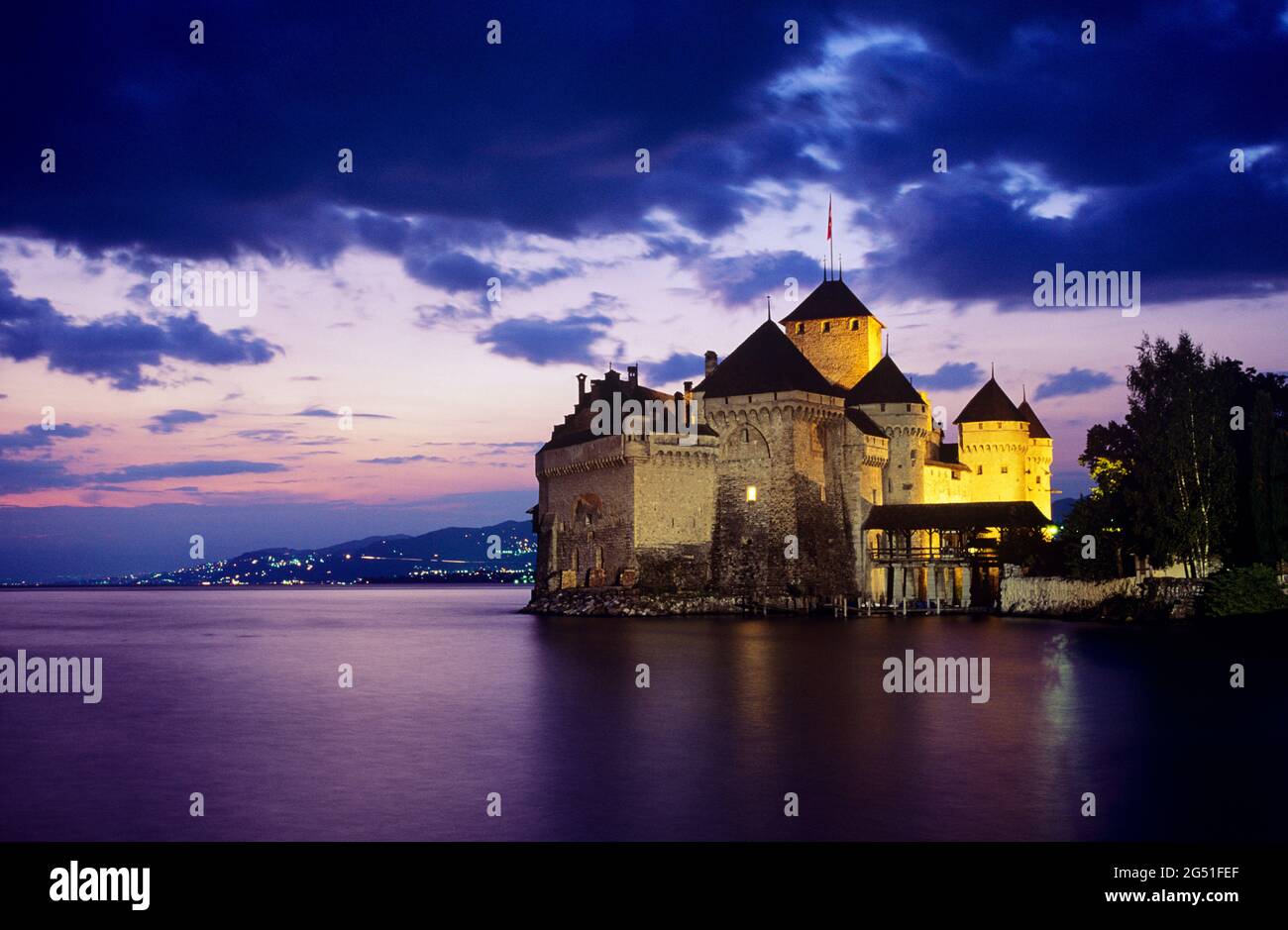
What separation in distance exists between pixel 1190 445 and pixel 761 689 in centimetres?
2296

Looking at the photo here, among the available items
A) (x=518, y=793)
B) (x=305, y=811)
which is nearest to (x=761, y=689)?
(x=518, y=793)

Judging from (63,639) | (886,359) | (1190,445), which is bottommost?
(63,639)

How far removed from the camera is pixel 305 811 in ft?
57.1

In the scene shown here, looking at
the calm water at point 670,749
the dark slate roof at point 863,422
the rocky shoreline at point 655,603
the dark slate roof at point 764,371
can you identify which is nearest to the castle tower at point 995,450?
the dark slate roof at point 863,422

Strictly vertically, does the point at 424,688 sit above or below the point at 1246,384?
below

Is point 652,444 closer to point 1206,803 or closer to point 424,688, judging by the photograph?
point 424,688

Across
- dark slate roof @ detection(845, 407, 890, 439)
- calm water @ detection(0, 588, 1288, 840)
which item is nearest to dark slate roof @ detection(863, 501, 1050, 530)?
dark slate roof @ detection(845, 407, 890, 439)

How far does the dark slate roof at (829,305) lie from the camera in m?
71.8

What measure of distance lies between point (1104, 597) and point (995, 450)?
2150cm

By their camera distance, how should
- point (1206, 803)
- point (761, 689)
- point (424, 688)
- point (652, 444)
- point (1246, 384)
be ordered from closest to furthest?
point (1206, 803), point (761, 689), point (424, 688), point (1246, 384), point (652, 444)

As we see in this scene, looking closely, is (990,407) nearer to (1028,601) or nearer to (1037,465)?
(1037,465)

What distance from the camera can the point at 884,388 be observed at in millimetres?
65875


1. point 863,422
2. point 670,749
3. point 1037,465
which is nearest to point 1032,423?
point 1037,465

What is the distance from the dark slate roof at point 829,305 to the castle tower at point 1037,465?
13.4m
